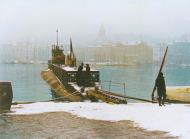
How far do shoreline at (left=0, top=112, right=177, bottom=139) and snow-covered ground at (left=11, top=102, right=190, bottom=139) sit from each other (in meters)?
0.45

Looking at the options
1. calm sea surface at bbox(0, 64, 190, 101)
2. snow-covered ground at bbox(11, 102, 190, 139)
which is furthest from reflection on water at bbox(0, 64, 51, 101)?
snow-covered ground at bbox(11, 102, 190, 139)

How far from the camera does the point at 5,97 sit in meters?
15.9

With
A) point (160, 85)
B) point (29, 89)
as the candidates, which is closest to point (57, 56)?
point (29, 89)

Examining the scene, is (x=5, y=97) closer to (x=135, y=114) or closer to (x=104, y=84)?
(x=135, y=114)

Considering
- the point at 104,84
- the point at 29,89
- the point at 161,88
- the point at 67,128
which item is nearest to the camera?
the point at 67,128

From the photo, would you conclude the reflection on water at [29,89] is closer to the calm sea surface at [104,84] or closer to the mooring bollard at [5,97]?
the calm sea surface at [104,84]

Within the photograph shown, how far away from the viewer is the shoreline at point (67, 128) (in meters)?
11.3

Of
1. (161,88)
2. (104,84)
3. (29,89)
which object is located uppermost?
(161,88)

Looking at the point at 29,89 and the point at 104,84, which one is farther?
the point at 104,84

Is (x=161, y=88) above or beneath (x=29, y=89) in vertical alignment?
above

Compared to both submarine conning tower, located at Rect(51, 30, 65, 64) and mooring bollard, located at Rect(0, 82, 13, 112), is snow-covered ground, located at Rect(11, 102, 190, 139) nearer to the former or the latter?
mooring bollard, located at Rect(0, 82, 13, 112)

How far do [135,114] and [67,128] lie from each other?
3239mm

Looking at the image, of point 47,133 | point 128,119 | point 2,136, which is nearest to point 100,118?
point 128,119

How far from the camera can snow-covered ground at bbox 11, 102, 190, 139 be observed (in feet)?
39.9
